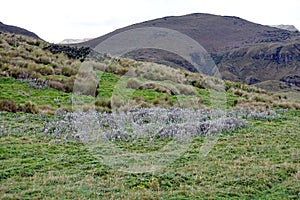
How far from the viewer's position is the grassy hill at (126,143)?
791 centimetres

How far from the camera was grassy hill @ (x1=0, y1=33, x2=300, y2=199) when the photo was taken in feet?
26.0

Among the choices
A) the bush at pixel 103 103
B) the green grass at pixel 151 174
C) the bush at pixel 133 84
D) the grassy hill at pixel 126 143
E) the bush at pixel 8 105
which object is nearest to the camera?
the green grass at pixel 151 174

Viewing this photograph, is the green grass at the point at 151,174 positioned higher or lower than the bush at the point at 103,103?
lower

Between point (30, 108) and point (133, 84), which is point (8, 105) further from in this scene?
point (133, 84)

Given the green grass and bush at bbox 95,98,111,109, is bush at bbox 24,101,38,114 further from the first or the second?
bush at bbox 95,98,111,109

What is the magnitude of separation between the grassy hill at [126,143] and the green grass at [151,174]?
0.02 meters

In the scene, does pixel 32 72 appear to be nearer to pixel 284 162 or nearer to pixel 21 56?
pixel 21 56

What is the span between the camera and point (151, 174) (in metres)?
8.73

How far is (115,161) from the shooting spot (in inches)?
379

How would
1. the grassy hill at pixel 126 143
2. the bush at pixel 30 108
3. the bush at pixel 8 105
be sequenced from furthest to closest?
1. the bush at pixel 30 108
2. the bush at pixel 8 105
3. the grassy hill at pixel 126 143

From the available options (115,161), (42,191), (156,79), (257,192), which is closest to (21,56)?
(156,79)

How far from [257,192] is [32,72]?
16458 mm

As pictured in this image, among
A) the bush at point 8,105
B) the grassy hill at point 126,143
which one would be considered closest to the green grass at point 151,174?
the grassy hill at point 126,143

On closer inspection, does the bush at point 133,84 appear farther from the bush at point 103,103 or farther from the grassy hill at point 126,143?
the bush at point 103,103
